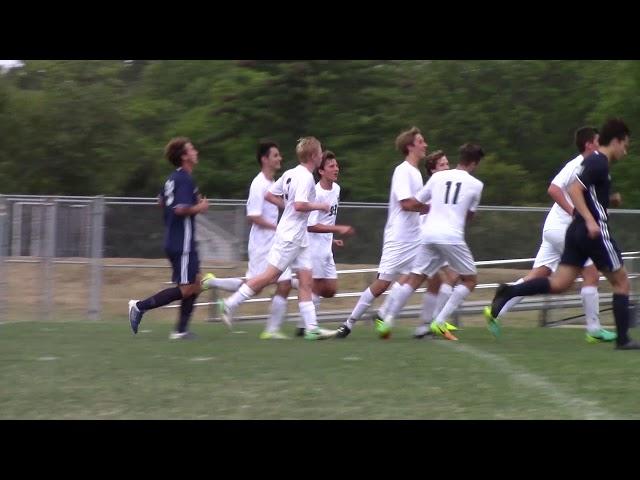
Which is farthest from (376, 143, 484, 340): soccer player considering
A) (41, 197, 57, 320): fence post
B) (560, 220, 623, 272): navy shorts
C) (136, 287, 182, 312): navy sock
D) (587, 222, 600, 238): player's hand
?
(41, 197, 57, 320): fence post

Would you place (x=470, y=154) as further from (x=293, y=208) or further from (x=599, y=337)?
(x=599, y=337)

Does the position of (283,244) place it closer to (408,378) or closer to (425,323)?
(425,323)

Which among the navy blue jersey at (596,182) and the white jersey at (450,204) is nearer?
the navy blue jersey at (596,182)

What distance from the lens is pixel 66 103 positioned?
124ft

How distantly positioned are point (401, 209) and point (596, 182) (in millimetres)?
2158

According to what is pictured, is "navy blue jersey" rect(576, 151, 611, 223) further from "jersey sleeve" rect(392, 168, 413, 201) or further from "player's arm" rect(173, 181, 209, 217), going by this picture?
"player's arm" rect(173, 181, 209, 217)

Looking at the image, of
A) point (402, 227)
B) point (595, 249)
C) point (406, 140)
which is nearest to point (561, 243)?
point (402, 227)

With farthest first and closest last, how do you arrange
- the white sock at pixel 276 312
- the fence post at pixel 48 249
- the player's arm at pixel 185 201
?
1. the fence post at pixel 48 249
2. the white sock at pixel 276 312
3. the player's arm at pixel 185 201

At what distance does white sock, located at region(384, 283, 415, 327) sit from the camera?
11.5 metres

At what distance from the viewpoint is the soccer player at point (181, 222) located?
37.0 feet

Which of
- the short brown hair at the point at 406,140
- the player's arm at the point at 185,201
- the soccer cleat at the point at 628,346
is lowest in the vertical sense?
the soccer cleat at the point at 628,346

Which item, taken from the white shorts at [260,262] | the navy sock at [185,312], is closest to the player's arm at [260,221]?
the white shorts at [260,262]

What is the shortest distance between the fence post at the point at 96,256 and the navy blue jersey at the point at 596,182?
31.9ft

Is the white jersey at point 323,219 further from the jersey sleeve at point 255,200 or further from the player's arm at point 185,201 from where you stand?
the player's arm at point 185,201
